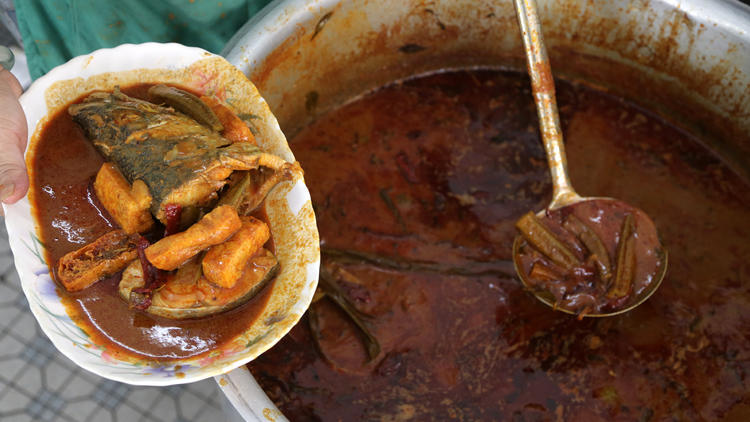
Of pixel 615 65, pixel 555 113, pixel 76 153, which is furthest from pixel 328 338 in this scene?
pixel 615 65

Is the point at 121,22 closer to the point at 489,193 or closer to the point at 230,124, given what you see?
the point at 230,124

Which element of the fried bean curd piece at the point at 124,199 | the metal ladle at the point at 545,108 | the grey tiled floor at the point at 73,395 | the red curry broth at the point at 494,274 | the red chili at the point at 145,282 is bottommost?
the grey tiled floor at the point at 73,395

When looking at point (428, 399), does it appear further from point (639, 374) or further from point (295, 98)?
point (295, 98)

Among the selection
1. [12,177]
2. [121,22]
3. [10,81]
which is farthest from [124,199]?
[121,22]

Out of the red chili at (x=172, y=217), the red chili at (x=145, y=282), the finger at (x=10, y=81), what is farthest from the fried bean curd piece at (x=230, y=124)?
the finger at (x=10, y=81)

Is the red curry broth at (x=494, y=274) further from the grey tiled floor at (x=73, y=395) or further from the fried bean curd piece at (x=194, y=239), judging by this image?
the grey tiled floor at (x=73, y=395)

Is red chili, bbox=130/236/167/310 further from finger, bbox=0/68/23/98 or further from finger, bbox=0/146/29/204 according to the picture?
finger, bbox=0/68/23/98
